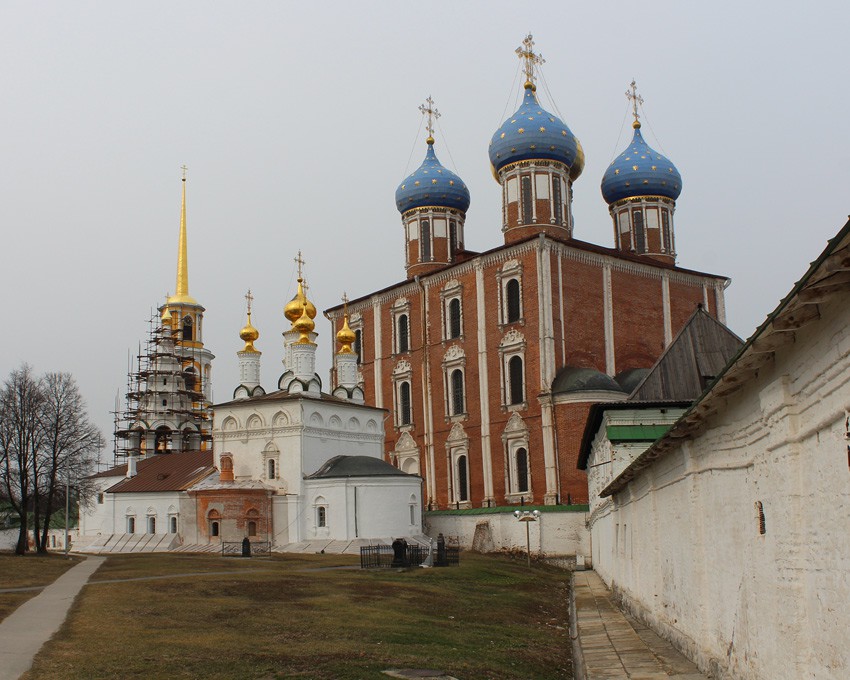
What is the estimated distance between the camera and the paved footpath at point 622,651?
11.5m

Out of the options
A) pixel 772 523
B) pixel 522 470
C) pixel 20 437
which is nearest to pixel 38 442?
pixel 20 437

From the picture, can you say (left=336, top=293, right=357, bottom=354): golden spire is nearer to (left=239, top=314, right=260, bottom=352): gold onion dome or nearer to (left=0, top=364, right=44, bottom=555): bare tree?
(left=239, top=314, right=260, bottom=352): gold onion dome

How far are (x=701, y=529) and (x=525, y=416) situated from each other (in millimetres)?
30138

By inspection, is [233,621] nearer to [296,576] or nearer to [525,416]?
[296,576]

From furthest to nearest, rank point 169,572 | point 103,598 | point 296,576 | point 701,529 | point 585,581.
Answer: point 585,581
point 169,572
point 296,576
point 103,598
point 701,529

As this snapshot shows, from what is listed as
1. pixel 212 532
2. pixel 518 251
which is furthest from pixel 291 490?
pixel 518 251

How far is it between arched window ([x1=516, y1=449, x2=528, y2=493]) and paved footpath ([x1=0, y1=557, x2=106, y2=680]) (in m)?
21.4

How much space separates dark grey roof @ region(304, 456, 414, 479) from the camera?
133ft

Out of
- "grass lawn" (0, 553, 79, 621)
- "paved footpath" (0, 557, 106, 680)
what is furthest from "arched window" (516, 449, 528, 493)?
"paved footpath" (0, 557, 106, 680)

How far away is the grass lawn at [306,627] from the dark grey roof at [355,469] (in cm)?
1369

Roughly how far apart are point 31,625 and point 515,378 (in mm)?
29174

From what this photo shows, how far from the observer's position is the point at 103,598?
18797 millimetres

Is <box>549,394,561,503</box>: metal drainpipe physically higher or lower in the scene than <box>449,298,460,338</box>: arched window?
lower

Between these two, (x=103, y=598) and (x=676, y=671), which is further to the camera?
(x=103, y=598)
